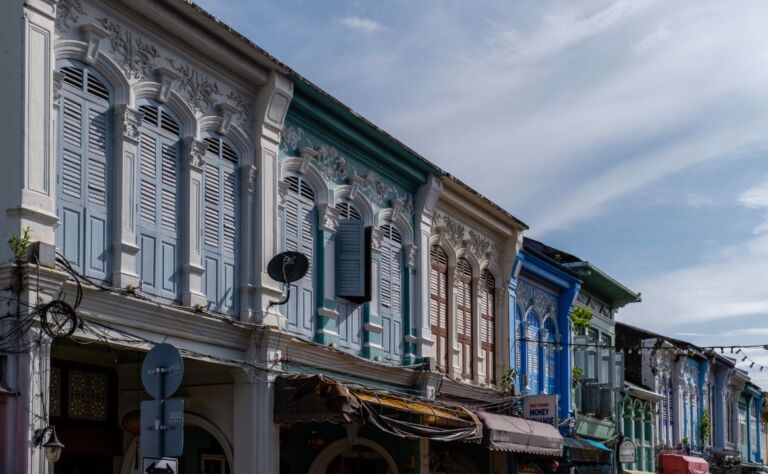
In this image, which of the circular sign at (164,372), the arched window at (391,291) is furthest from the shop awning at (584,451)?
the circular sign at (164,372)

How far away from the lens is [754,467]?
178ft

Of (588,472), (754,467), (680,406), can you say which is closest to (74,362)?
(588,472)

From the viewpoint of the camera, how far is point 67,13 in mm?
13328

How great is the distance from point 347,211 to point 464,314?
4.98m

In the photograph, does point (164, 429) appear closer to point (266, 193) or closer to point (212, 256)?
point (212, 256)

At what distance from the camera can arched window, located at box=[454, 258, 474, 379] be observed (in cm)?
2280

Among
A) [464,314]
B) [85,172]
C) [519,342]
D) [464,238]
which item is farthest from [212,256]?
[519,342]

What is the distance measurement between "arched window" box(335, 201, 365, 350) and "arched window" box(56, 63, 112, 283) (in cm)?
524

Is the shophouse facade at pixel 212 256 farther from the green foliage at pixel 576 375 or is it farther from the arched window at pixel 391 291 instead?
the green foliage at pixel 576 375

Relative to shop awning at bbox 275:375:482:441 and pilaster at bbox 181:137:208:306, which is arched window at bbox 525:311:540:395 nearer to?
shop awning at bbox 275:375:482:441

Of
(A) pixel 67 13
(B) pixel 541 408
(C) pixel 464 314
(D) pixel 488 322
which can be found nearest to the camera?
(A) pixel 67 13

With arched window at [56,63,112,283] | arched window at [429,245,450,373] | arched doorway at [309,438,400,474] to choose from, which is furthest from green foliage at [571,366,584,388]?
arched window at [56,63,112,283]

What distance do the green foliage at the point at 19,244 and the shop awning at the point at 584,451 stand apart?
1593 cm

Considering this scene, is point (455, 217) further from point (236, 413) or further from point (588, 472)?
point (588, 472)
